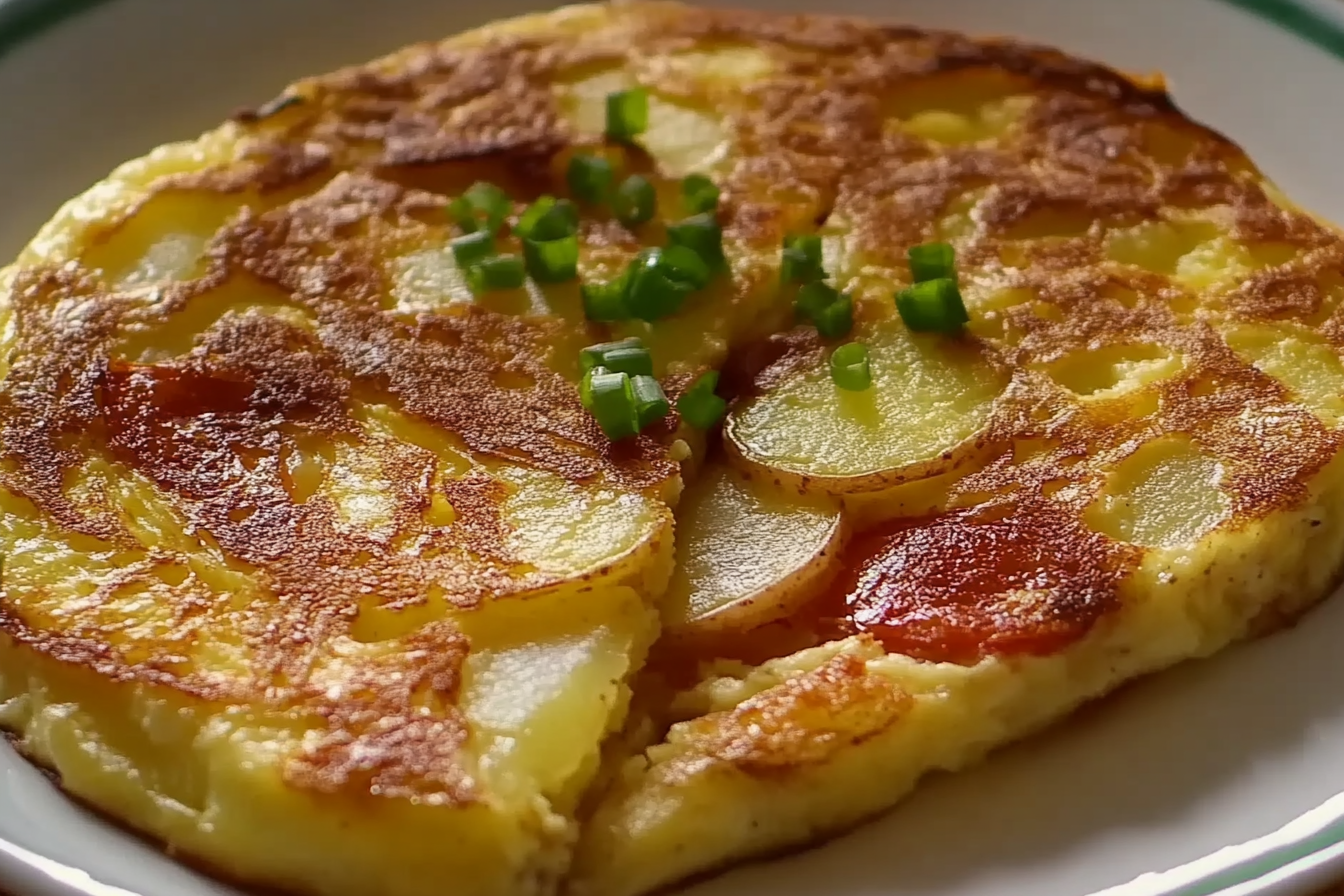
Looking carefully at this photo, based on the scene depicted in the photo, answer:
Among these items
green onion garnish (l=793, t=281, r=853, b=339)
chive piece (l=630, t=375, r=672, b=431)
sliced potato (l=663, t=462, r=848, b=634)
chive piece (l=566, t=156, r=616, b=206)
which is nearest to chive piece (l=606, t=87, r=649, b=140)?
chive piece (l=566, t=156, r=616, b=206)

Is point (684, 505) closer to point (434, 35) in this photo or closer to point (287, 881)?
point (287, 881)

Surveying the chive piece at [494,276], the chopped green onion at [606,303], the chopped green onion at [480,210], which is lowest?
the chopped green onion at [606,303]

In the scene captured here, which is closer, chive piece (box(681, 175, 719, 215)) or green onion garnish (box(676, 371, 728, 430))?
green onion garnish (box(676, 371, 728, 430))

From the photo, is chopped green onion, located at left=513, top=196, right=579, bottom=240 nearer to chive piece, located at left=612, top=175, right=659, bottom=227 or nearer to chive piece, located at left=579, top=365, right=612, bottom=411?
chive piece, located at left=612, top=175, right=659, bottom=227

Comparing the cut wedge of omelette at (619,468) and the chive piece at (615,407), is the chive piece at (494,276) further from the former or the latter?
the chive piece at (615,407)

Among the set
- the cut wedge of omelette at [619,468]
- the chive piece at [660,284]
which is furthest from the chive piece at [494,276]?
the chive piece at [660,284]
